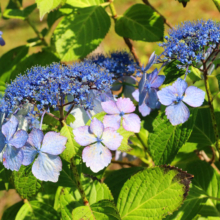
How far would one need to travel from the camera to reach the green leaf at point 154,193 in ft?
2.80

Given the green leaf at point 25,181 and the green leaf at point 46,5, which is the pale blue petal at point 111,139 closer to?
the green leaf at point 25,181

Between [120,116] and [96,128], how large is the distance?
98 mm

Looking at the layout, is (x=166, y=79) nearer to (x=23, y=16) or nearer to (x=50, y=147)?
(x=50, y=147)

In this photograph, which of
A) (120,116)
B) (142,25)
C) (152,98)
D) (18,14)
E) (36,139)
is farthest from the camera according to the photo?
(18,14)

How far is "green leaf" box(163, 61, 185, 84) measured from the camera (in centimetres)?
90

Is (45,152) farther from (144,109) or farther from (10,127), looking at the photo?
(144,109)

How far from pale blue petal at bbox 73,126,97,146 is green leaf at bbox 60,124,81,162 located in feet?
0.14

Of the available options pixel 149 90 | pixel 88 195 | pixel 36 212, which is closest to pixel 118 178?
pixel 88 195

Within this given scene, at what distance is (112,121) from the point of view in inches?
32.9

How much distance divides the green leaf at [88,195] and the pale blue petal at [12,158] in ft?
0.80

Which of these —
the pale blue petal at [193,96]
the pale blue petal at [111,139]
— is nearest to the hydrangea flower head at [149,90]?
the pale blue petal at [193,96]

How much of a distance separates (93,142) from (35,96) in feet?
0.61

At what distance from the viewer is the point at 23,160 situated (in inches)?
30.2

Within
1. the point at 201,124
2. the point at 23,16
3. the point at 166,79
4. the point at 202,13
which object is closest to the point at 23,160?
the point at 166,79
